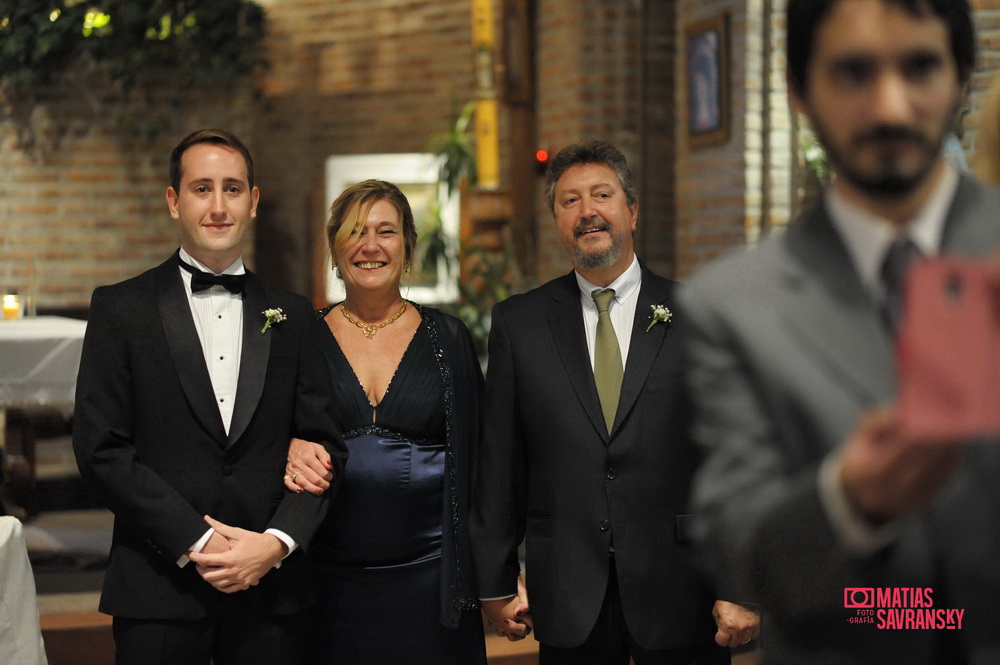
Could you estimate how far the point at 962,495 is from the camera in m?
0.97

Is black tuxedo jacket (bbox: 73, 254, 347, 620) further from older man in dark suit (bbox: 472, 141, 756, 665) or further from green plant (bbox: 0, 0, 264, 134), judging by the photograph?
green plant (bbox: 0, 0, 264, 134)

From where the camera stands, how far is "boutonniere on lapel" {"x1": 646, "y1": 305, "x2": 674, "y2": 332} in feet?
8.23

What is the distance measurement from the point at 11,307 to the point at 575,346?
407 centimetres

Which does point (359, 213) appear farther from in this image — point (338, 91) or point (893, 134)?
point (338, 91)

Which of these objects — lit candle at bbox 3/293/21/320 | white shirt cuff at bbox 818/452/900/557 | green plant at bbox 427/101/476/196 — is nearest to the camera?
white shirt cuff at bbox 818/452/900/557

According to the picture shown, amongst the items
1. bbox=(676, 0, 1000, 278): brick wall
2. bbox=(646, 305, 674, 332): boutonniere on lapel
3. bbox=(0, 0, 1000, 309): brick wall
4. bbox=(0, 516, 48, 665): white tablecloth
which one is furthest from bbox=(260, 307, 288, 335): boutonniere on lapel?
bbox=(676, 0, 1000, 278): brick wall

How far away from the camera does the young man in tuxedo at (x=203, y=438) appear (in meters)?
2.39

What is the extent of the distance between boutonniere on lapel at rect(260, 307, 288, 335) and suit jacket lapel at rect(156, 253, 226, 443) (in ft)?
0.49

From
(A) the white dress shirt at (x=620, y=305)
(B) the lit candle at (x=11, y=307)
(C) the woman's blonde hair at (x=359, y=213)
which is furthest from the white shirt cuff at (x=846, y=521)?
(B) the lit candle at (x=11, y=307)

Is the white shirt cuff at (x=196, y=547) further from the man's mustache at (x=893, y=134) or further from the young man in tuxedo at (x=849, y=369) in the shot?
the man's mustache at (x=893, y=134)

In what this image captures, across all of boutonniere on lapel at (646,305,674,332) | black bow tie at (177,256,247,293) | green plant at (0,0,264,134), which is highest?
green plant at (0,0,264,134)

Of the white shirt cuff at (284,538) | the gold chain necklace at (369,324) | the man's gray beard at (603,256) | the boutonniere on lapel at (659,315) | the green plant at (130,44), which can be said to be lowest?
the white shirt cuff at (284,538)

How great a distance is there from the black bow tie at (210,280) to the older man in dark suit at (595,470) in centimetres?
61

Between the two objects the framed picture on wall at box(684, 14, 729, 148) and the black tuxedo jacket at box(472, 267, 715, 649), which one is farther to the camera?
the framed picture on wall at box(684, 14, 729, 148)
